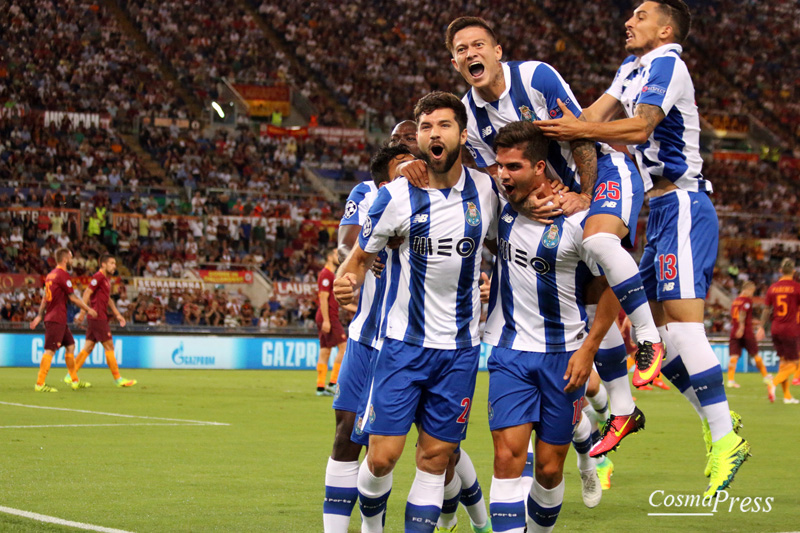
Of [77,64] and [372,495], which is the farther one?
[77,64]

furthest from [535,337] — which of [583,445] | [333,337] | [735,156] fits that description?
[735,156]

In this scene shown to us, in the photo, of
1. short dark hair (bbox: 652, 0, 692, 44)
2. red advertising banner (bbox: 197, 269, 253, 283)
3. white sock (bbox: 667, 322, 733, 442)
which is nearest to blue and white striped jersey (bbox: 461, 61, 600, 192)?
short dark hair (bbox: 652, 0, 692, 44)

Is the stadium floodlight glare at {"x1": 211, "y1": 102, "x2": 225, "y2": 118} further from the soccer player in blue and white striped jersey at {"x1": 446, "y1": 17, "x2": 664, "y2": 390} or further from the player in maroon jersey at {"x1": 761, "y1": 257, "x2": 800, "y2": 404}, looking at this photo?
the soccer player in blue and white striped jersey at {"x1": 446, "y1": 17, "x2": 664, "y2": 390}

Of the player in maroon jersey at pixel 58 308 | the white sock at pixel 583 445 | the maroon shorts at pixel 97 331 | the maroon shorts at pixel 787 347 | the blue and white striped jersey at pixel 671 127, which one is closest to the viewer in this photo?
the blue and white striped jersey at pixel 671 127

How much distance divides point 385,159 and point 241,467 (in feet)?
11.8

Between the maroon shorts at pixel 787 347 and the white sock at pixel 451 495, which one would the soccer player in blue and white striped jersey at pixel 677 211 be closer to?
the white sock at pixel 451 495

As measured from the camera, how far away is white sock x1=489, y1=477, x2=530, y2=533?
502 centimetres

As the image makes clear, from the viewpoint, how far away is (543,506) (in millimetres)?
5344

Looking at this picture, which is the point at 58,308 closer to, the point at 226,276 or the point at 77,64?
the point at 226,276

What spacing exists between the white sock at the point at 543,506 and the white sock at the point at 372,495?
0.82 metres

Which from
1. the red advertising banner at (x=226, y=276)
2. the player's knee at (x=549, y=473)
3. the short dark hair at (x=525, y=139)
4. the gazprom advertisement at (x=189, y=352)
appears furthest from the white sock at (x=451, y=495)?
the red advertising banner at (x=226, y=276)

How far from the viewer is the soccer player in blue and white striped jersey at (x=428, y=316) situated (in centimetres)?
500

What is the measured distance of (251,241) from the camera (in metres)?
→ 27.2

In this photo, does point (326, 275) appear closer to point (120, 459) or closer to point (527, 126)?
point (120, 459)
